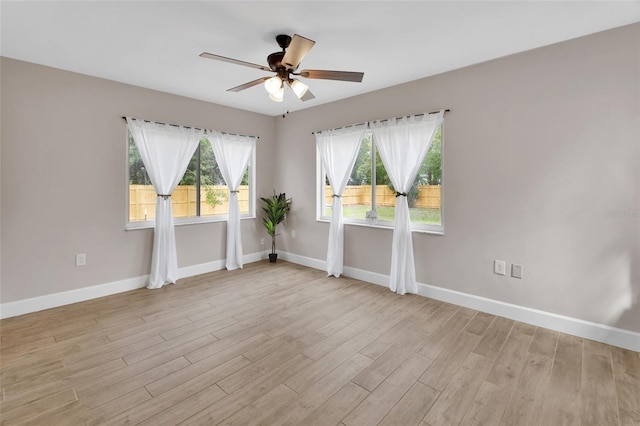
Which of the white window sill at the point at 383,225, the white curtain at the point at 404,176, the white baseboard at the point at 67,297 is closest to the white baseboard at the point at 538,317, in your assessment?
the white curtain at the point at 404,176

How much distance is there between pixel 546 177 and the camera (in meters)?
2.81

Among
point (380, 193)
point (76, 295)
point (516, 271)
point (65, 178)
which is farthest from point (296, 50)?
point (76, 295)

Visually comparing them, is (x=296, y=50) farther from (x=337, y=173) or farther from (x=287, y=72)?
(x=337, y=173)

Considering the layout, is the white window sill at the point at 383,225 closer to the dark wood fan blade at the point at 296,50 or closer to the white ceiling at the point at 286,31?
the white ceiling at the point at 286,31

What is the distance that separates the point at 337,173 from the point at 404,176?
3.59 ft

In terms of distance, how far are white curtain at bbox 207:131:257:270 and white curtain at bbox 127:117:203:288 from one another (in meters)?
0.60

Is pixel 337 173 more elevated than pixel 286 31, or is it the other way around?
pixel 286 31

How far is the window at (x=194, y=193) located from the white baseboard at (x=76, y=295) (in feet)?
2.40

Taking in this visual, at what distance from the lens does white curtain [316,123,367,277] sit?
434 centimetres

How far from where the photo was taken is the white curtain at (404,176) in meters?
3.61

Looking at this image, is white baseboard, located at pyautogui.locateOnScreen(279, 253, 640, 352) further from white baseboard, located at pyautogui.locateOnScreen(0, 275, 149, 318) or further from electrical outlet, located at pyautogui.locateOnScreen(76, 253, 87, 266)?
electrical outlet, located at pyautogui.locateOnScreen(76, 253, 87, 266)

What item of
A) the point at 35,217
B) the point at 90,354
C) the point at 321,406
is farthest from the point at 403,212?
the point at 35,217

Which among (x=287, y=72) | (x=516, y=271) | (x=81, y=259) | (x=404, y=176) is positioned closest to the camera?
(x=287, y=72)

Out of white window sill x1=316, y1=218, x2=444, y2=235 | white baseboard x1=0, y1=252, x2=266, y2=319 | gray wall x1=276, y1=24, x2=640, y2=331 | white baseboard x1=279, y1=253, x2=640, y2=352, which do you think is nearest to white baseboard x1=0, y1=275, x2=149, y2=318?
white baseboard x1=0, y1=252, x2=266, y2=319
